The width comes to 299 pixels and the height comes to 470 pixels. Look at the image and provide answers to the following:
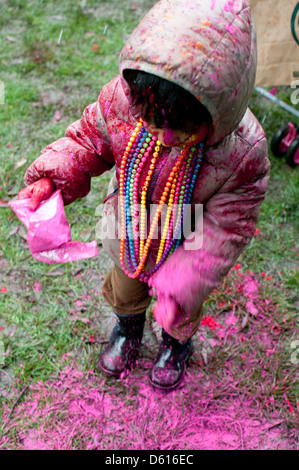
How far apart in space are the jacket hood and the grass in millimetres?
1504

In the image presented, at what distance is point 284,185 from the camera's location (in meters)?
3.02

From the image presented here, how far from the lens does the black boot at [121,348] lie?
2041 millimetres

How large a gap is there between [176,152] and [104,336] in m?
1.29

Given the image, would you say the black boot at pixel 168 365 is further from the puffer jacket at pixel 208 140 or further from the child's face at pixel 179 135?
the child's face at pixel 179 135

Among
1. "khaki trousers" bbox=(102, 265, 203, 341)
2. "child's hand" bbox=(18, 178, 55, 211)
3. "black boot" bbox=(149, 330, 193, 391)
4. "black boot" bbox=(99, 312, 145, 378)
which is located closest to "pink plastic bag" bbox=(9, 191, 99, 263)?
"child's hand" bbox=(18, 178, 55, 211)

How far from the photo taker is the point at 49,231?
141 cm

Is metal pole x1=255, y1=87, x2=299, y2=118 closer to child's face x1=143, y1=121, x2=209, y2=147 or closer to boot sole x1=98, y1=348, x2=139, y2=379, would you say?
boot sole x1=98, y1=348, x2=139, y2=379

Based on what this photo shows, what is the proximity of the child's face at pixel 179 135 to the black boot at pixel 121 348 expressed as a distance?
44.0 inches

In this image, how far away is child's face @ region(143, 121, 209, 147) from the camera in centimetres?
106

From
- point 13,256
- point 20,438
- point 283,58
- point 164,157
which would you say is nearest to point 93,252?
point 164,157

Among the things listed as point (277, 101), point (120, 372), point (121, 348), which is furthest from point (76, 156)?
point (277, 101)

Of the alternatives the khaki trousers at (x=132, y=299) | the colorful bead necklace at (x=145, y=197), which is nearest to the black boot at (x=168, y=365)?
the khaki trousers at (x=132, y=299)

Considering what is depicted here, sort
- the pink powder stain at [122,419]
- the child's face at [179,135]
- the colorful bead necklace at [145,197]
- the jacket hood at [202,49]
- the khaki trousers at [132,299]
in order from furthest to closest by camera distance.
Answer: the pink powder stain at [122,419], the khaki trousers at [132,299], the colorful bead necklace at [145,197], the child's face at [179,135], the jacket hood at [202,49]

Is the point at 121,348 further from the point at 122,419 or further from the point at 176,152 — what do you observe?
the point at 176,152
